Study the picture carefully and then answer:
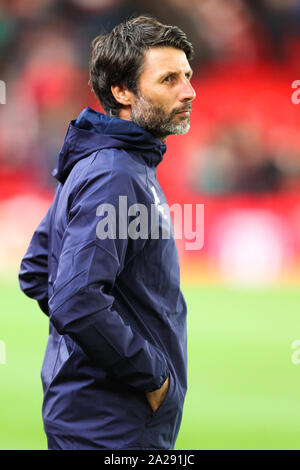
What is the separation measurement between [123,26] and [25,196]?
7506 millimetres

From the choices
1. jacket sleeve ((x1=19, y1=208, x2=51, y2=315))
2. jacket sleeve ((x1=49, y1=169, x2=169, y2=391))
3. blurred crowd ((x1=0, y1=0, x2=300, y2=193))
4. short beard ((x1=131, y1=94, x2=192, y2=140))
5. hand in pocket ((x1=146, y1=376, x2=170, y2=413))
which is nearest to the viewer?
jacket sleeve ((x1=49, y1=169, x2=169, y2=391))

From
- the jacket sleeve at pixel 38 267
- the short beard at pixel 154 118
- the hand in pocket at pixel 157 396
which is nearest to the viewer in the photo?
the hand in pocket at pixel 157 396

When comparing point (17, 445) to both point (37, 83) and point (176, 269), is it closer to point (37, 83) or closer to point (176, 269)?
point (176, 269)

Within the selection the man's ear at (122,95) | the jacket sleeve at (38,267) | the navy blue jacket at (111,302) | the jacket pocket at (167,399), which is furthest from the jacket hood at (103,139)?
the jacket pocket at (167,399)

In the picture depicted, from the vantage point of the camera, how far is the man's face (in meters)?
1.62

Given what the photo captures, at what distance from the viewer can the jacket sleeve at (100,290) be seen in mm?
1350

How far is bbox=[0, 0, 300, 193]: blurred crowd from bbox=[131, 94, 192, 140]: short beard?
7.19m

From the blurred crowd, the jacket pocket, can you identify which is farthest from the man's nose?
Answer: the blurred crowd

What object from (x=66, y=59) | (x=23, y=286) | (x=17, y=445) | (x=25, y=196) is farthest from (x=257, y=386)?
(x=66, y=59)

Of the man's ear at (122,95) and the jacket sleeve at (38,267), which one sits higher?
the man's ear at (122,95)

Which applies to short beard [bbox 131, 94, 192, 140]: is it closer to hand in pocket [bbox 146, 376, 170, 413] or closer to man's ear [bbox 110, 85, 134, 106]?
man's ear [bbox 110, 85, 134, 106]

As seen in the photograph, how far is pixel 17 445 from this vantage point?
9.67 ft

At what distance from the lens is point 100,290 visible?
1.35 m

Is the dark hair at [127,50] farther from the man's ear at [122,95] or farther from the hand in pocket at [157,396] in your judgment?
the hand in pocket at [157,396]
